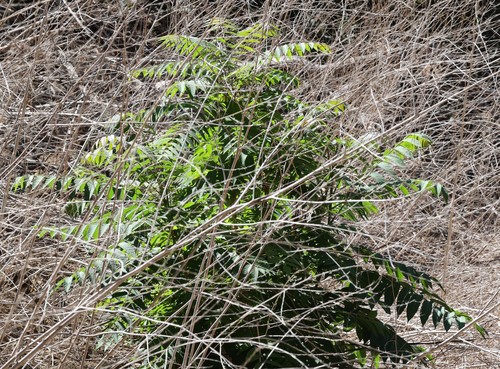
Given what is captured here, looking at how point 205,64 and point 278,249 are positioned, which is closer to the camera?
point 278,249

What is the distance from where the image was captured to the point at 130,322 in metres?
2.95

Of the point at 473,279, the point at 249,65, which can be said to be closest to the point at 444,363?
the point at 473,279

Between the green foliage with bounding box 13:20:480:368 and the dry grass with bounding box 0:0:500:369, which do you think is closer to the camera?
the green foliage with bounding box 13:20:480:368

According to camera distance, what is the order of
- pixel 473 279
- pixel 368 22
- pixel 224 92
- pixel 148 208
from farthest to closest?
pixel 368 22 → pixel 473 279 → pixel 224 92 → pixel 148 208

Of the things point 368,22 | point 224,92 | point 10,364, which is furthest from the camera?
point 368,22

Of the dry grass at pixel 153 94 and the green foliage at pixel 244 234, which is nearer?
the green foliage at pixel 244 234

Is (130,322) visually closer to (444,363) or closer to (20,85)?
(20,85)

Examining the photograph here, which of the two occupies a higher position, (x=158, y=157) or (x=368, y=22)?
(x=158, y=157)

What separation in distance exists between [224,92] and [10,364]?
1.29 metres

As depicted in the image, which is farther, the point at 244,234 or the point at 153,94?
the point at 153,94

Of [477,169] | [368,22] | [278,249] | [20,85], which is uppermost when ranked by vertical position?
[20,85]

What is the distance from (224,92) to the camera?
3.38 metres

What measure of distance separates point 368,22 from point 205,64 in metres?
2.85

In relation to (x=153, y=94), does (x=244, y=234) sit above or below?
above
